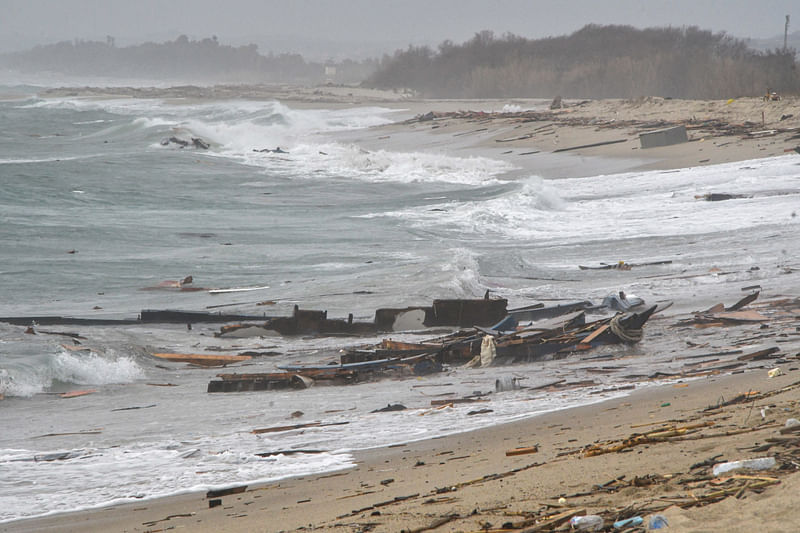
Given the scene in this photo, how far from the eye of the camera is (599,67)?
77625 millimetres

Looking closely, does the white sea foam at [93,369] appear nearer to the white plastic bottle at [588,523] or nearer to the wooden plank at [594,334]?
the wooden plank at [594,334]

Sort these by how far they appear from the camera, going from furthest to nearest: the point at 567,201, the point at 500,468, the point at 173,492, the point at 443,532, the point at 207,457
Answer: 1. the point at 567,201
2. the point at 207,457
3. the point at 173,492
4. the point at 500,468
5. the point at 443,532

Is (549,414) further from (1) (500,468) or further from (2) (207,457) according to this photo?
(2) (207,457)

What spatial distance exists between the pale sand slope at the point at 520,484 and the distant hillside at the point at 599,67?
42027 millimetres

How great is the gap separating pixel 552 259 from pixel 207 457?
11650mm

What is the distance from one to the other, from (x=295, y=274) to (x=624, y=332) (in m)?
8.04

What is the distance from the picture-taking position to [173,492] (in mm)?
6016

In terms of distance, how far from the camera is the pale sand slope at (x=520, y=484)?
388cm

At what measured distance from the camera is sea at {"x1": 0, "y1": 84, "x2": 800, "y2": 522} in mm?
7279

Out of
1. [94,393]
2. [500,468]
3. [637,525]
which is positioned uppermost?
[637,525]

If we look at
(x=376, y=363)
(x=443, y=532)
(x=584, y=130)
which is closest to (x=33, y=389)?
(x=376, y=363)

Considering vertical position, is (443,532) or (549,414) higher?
(443,532)

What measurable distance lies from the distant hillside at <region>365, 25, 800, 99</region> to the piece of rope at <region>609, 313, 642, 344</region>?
3798cm

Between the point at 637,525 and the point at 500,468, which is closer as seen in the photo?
the point at 637,525
